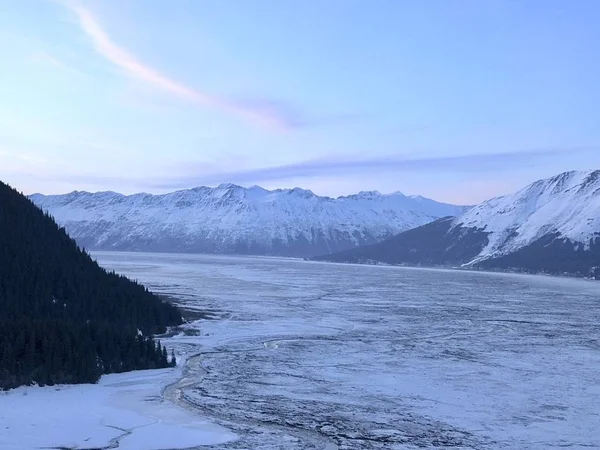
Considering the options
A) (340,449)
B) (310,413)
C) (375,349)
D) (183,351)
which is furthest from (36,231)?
(340,449)

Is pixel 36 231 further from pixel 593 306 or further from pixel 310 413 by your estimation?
pixel 593 306

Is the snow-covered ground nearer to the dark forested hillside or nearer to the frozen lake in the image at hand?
the frozen lake

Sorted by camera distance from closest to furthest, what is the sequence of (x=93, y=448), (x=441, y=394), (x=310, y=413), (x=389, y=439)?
1. (x=93, y=448)
2. (x=389, y=439)
3. (x=310, y=413)
4. (x=441, y=394)

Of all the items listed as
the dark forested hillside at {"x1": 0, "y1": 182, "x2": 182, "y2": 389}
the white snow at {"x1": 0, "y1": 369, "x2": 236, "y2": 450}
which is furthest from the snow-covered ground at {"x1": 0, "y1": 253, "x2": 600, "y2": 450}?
the dark forested hillside at {"x1": 0, "y1": 182, "x2": 182, "y2": 389}

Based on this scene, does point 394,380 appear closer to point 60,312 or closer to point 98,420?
point 98,420

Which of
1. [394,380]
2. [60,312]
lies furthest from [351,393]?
[60,312]
